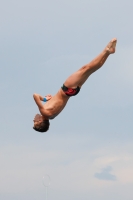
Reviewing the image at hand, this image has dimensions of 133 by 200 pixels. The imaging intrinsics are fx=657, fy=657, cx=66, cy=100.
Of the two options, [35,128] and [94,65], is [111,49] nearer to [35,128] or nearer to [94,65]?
[94,65]

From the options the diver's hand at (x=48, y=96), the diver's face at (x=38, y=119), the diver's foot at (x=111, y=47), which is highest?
the diver's foot at (x=111, y=47)

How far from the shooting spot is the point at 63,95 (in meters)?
27.2

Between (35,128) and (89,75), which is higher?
(89,75)

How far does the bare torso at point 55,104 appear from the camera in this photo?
26.9m

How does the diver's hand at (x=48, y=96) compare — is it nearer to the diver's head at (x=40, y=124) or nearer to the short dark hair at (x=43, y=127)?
the diver's head at (x=40, y=124)

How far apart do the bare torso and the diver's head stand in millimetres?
300

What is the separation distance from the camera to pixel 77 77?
1056 inches

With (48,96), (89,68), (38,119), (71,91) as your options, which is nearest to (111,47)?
(89,68)

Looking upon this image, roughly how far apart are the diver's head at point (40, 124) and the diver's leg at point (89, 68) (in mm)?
1729

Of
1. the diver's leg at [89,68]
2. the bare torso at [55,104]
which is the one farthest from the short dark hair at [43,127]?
the diver's leg at [89,68]

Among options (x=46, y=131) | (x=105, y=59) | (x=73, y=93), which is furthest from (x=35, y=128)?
(x=105, y=59)

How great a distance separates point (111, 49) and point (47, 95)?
3527mm

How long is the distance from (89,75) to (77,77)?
Answer: 0.51 metres

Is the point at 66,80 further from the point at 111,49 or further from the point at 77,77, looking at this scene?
the point at 111,49
